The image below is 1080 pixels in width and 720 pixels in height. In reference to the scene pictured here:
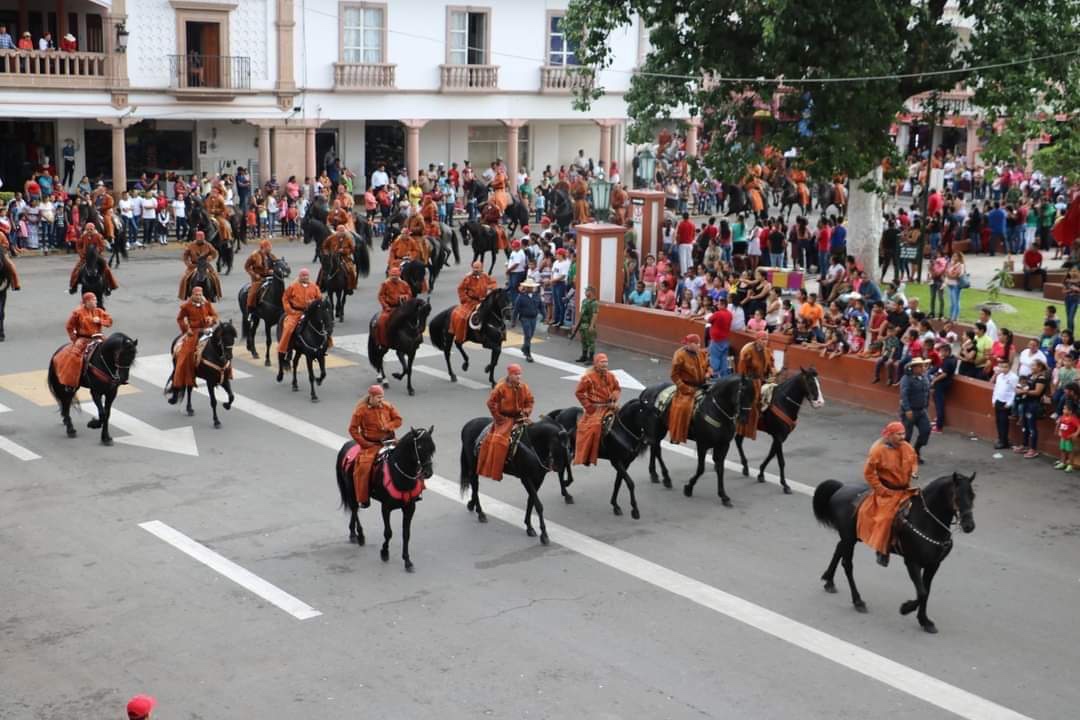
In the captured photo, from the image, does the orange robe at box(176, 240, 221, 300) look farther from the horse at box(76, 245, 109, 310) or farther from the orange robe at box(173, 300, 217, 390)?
the orange robe at box(173, 300, 217, 390)

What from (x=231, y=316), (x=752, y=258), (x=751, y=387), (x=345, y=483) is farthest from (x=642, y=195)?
(x=345, y=483)

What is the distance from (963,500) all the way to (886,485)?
37.9 inches

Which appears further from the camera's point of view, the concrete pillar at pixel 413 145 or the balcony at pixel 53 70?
the concrete pillar at pixel 413 145

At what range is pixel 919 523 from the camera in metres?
13.8

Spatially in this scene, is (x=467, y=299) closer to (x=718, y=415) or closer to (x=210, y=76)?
(x=718, y=415)

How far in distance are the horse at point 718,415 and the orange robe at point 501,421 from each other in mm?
1735

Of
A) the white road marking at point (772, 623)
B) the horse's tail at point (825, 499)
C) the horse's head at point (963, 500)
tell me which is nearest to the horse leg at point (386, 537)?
the white road marking at point (772, 623)

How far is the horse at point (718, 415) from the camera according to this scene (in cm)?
1755

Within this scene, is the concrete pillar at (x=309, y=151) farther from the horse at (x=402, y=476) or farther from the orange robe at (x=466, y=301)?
the horse at (x=402, y=476)

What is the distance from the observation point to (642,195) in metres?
32.0

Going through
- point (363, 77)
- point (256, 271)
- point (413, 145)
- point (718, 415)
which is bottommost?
point (718, 415)

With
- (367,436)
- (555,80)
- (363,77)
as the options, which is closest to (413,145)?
(363,77)

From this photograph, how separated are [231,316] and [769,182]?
21.8 metres

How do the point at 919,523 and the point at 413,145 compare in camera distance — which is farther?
the point at 413,145
